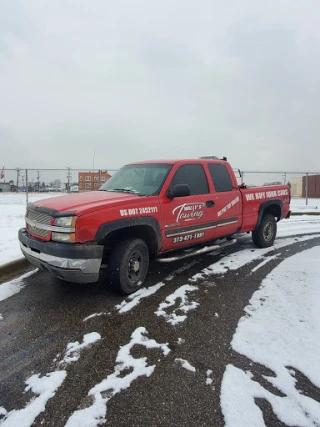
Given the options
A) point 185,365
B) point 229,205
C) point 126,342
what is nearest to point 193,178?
point 229,205

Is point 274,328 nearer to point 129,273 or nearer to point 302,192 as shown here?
point 129,273

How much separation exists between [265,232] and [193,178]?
2.86 m

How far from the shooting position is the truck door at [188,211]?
14.1ft

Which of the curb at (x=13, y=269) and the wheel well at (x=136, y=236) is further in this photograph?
the curb at (x=13, y=269)

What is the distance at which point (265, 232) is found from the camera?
6.72 metres

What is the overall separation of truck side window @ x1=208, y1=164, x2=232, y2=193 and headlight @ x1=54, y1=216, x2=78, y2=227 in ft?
9.50

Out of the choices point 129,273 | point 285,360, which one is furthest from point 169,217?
point 285,360

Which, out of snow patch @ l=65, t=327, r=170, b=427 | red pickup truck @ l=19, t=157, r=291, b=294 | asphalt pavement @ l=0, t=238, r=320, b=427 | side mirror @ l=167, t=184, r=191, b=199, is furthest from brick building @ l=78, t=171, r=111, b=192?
snow patch @ l=65, t=327, r=170, b=427

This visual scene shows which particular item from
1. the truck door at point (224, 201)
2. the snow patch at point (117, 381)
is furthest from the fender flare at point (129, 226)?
the truck door at point (224, 201)

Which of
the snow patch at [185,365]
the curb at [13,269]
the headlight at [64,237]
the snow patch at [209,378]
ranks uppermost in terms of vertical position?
the headlight at [64,237]

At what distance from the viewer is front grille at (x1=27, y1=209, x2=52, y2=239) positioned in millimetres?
3645

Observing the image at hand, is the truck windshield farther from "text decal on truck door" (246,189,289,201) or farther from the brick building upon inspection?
the brick building

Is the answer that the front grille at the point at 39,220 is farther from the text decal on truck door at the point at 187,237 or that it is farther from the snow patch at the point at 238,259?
the snow patch at the point at 238,259

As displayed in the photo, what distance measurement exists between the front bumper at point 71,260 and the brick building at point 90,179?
1055 centimetres
